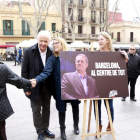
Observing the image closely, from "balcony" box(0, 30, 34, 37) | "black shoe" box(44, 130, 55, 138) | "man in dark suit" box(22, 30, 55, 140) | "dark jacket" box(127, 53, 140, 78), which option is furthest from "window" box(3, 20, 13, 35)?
"black shoe" box(44, 130, 55, 138)

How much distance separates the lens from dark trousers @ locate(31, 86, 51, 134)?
3.05m

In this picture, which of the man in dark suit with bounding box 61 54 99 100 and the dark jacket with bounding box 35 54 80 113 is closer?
the man in dark suit with bounding box 61 54 99 100

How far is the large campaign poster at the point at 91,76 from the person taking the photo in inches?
107

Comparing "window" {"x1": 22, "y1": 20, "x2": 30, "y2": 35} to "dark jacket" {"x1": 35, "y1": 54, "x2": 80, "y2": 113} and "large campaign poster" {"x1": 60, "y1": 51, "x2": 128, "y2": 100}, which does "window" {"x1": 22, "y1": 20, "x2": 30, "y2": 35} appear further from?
"large campaign poster" {"x1": 60, "y1": 51, "x2": 128, "y2": 100}

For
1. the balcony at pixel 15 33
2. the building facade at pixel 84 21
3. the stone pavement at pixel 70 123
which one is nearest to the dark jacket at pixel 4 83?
the stone pavement at pixel 70 123

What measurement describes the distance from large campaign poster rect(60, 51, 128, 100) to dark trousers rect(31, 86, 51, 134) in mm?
588

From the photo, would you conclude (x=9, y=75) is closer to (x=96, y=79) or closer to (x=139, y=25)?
(x=96, y=79)

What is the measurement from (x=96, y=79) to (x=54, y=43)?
0.90m

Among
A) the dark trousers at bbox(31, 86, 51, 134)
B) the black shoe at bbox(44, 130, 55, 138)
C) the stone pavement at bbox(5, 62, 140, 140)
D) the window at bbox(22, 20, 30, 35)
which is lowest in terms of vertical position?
the stone pavement at bbox(5, 62, 140, 140)

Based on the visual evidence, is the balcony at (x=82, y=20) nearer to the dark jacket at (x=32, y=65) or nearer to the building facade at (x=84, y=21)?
the building facade at (x=84, y=21)

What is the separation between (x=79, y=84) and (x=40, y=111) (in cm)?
97

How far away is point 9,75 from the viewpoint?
7.22 ft

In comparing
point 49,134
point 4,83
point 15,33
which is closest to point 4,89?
point 4,83

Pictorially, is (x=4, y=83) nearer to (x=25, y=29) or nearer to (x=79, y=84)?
(x=79, y=84)
